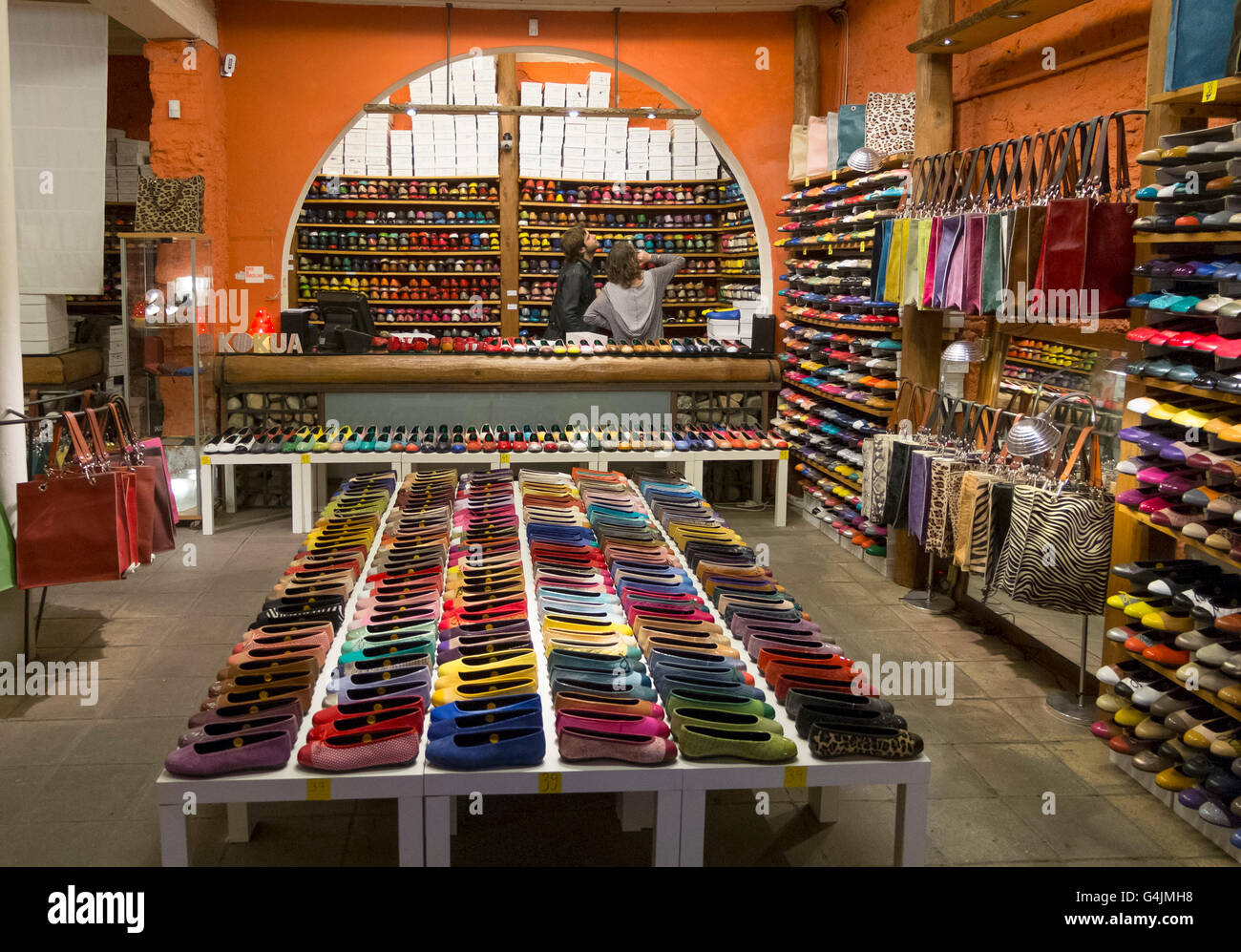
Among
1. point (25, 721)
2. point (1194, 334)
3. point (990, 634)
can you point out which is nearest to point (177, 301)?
point (25, 721)

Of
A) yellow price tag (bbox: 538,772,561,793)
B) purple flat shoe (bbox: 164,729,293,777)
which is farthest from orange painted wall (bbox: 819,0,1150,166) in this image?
purple flat shoe (bbox: 164,729,293,777)

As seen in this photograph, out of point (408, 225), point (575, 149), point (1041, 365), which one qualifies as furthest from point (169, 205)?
point (1041, 365)

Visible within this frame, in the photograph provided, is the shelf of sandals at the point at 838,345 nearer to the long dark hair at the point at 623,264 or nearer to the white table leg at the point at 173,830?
the long dark hair at the point at 623,264

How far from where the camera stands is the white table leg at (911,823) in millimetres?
Answer: 2824

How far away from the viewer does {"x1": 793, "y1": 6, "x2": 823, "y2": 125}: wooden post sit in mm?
9078

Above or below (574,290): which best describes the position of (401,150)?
above

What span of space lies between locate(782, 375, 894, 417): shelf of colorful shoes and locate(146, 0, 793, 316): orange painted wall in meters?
1.94

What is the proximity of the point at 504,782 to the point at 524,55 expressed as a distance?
10.3 m

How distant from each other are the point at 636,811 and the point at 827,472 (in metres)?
4.98

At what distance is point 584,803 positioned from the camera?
12.3ft

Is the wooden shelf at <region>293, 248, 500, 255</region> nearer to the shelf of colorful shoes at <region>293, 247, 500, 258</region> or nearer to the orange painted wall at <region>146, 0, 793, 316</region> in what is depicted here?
the shelf of colorful shoes at <region>293, 247, 500, 258</region>

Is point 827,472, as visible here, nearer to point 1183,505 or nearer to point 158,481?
point 1183,505

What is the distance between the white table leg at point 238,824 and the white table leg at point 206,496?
4.40 metres
